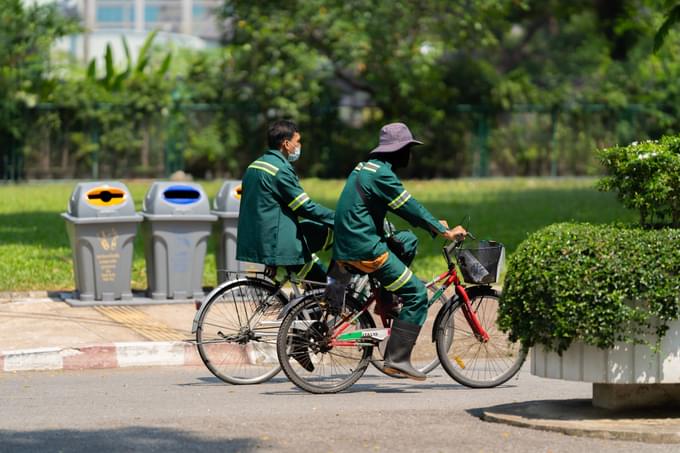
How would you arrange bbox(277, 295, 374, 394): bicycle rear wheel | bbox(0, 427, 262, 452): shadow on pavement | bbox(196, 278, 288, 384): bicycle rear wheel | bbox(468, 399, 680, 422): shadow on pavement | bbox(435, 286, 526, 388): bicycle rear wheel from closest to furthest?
bbox(0, 427, 262, 452): shadow on pavement, bbox(468, 399, 680, 422): shadow on pavement, bbox(277, 295, 374, 394): bicycle rear wheel, bbox(435, 286, 526, 388): bicycle rear wheel, bbox(196, 278, 288, 384): bicycle rear wheel

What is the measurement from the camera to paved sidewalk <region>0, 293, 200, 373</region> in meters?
10.1

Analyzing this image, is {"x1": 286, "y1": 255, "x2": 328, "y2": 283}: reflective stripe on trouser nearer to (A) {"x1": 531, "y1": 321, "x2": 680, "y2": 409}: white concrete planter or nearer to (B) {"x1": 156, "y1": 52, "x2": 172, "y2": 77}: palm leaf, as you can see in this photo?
(A) {"x1": 531, "y1": 321, "x2": 680, "y2": 409}: white concrete planter

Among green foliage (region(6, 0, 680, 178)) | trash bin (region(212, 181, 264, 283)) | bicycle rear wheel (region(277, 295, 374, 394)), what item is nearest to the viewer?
bicycle rear wheel (region(277, 295, 374, 394))

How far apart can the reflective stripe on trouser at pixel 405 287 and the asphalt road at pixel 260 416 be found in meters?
0.52

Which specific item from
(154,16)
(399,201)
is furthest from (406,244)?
(154,16)

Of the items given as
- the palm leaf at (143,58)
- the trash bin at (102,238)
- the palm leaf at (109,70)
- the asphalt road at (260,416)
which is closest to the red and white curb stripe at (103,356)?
the asphalt road at (260,416)

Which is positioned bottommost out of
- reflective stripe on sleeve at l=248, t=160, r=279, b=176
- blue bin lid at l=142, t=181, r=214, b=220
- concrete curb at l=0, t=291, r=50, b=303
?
concrete curb at l=0, t=291, r=50, b=303

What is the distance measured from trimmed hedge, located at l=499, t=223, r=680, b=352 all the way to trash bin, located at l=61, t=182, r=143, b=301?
19.3 ft

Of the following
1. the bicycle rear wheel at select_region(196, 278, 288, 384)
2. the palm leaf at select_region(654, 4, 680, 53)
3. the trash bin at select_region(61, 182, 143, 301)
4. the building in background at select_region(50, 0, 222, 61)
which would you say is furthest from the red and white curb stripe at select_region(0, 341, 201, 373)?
the building in background at select_region(50, 0, 222, 61)

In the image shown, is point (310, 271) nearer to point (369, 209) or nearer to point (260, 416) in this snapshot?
point (369, 209)

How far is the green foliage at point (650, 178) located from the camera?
303 inches

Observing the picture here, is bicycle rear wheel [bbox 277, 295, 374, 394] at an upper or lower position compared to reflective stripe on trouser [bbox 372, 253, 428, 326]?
lower

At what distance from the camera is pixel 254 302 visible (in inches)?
355

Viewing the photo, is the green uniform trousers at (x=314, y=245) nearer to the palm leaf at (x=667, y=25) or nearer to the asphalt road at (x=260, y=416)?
the asphalt road at (x=260, y=416)
